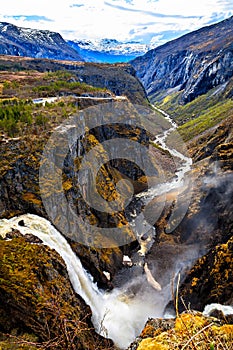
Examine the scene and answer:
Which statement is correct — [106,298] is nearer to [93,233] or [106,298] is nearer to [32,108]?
[93,233]

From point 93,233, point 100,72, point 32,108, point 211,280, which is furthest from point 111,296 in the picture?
point 100,72

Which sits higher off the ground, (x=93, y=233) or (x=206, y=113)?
(x=93, y=233)

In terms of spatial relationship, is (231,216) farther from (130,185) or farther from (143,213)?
(130,185)

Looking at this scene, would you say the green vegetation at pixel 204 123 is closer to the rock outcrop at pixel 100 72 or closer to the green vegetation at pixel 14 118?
the rock outcrop at pixel 100 72

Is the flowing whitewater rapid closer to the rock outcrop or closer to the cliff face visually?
the cliff face

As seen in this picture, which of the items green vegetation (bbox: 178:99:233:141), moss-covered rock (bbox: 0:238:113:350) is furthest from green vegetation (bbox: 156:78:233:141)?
moss-covered rock (bbox: 0:238:113:350)

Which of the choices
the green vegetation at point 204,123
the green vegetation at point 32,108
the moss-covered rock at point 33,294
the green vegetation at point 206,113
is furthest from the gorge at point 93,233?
the green vegetation at point 206,113

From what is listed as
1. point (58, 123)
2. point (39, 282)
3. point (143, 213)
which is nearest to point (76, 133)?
point (58, 123)

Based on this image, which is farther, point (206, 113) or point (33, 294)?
point (206, 113)
